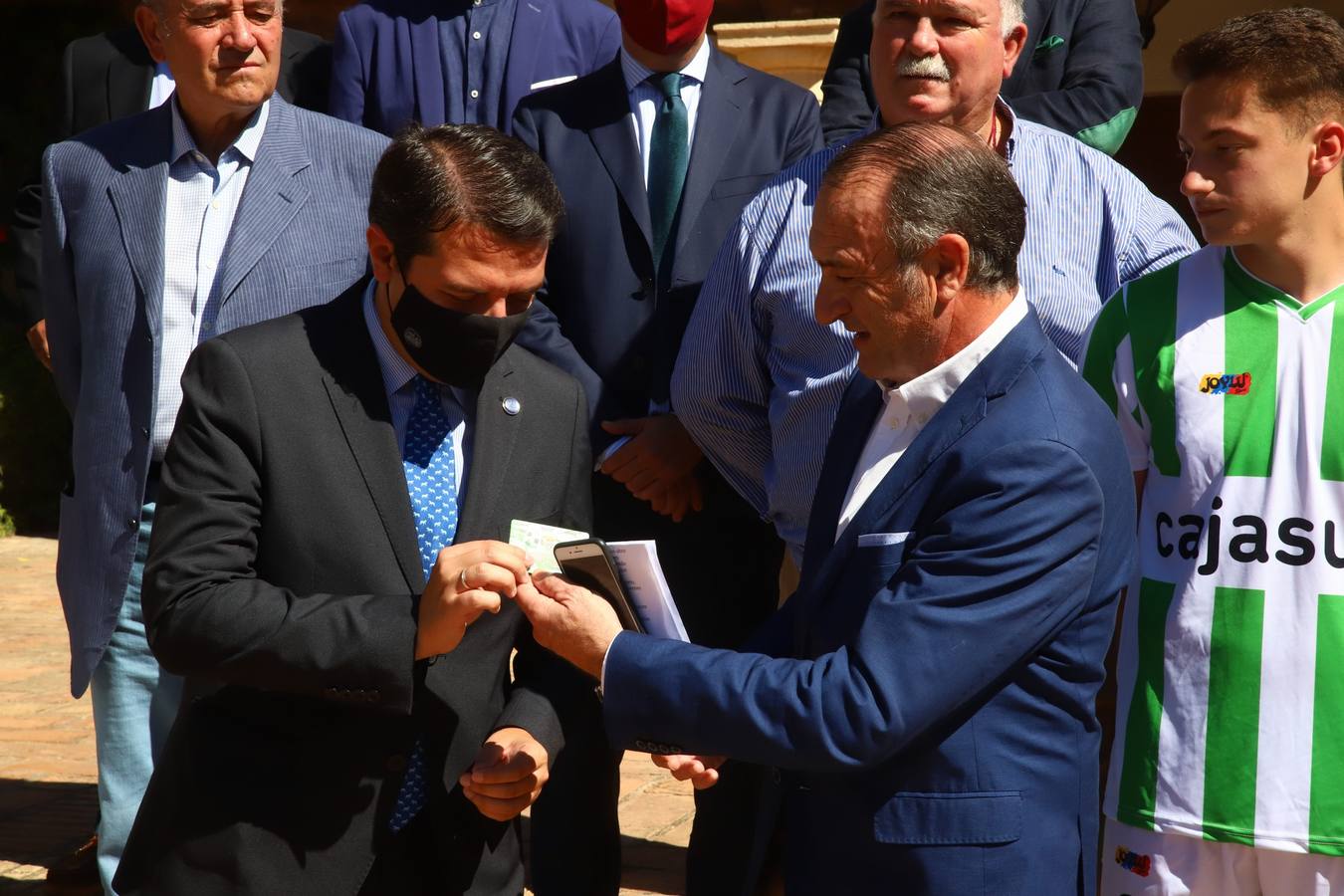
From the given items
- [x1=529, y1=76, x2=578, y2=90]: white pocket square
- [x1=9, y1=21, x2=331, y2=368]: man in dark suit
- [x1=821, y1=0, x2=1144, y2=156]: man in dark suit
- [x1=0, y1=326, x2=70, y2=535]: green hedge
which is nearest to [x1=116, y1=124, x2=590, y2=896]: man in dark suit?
[x1=529, y1=76, x2=578, y2=90]: white pocket square

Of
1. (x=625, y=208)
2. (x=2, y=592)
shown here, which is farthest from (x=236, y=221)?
(x=2, y=592)

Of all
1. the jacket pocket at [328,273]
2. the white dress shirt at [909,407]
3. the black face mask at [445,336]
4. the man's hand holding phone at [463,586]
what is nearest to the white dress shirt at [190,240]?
the jacket pocket at [328,273]

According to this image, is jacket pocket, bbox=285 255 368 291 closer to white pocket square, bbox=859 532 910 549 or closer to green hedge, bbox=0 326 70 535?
white pocket square, bbox=859 532 910 549

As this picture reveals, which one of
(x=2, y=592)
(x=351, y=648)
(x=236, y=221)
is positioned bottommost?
(x=2, y=592)

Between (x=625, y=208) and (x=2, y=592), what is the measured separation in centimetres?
652

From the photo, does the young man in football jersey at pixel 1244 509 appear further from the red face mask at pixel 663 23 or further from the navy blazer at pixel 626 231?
the red face mask at pixel 663 23

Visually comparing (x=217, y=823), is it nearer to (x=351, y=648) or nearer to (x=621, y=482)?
(x=351, y=648)

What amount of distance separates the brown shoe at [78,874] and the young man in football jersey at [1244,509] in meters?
3.06

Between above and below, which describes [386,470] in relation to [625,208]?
below

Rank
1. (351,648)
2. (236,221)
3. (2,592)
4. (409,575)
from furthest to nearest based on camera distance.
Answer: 1. (2,592)
2. (236,221)
3. (409,575)
4. (351,648)

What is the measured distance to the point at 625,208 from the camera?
3951 mm

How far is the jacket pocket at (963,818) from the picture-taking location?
223 cm

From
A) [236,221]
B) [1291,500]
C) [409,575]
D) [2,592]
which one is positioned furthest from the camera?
[2,592]

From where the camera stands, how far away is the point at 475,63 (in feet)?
14.0
